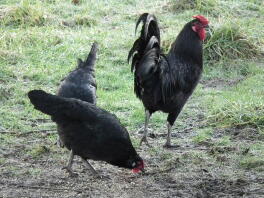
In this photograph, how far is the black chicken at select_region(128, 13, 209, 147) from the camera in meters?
7.52

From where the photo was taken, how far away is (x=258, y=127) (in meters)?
8.16

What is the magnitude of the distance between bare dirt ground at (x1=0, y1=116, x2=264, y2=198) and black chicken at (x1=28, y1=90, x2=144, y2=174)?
1.03 feet

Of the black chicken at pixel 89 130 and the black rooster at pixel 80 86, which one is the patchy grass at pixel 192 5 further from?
the black chicken at pixel 89 130

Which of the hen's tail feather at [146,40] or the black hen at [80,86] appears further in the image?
the hen's tail feather at [146,40]

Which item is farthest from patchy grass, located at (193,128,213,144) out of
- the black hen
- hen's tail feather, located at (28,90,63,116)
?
hen's tail feather, located at (28,90,63,116)

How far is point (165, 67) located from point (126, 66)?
9.95ft

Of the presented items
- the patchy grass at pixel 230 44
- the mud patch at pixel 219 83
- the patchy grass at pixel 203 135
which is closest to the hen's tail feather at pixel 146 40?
the patchy grass at pixel 203 135

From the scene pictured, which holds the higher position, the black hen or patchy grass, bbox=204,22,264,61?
the black hen

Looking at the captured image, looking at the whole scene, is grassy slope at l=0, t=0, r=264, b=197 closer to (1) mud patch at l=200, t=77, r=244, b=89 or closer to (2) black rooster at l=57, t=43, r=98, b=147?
(1) mud patch at l=200, t=77, r=244, b=89

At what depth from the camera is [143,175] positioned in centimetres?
674

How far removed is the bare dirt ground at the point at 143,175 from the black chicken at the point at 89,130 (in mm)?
315

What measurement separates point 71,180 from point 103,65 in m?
4.33

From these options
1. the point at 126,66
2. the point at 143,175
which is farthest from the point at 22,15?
the point at 143,175

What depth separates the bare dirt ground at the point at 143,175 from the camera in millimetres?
6254
